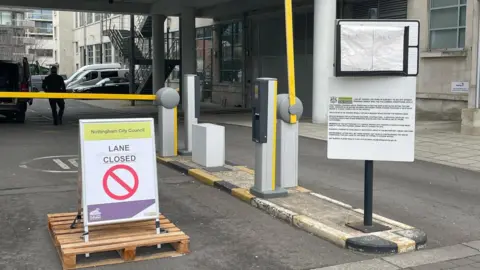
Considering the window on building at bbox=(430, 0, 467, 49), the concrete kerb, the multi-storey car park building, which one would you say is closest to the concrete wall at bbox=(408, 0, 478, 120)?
the multi-storey car park building

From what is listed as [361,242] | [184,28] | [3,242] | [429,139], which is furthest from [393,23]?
[184,28]

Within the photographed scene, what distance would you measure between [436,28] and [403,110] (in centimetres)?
1280

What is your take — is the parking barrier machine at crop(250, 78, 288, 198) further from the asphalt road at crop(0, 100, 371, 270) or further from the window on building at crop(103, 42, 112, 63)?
the window on building at crop(103, 42, 112, 63)

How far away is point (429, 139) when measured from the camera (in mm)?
12555

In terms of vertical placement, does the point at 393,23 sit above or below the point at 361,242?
above

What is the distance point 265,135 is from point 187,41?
61.7 ft

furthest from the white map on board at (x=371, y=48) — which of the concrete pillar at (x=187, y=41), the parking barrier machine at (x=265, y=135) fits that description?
the concrete pillar at (x=187, y=41)

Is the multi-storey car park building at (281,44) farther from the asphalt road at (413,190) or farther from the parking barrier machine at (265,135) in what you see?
the asphalt road at (413,190)

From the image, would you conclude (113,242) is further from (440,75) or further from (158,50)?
(158,50)

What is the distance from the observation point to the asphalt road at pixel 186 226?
482cm

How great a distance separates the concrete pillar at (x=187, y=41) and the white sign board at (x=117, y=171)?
1958 centimetres

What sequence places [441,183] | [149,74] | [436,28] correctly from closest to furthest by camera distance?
[441,183]
[436,28]
[149,74]

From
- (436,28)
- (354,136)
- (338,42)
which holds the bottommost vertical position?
(354,136)

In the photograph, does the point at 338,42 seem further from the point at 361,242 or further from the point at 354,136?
the point at 361,242
